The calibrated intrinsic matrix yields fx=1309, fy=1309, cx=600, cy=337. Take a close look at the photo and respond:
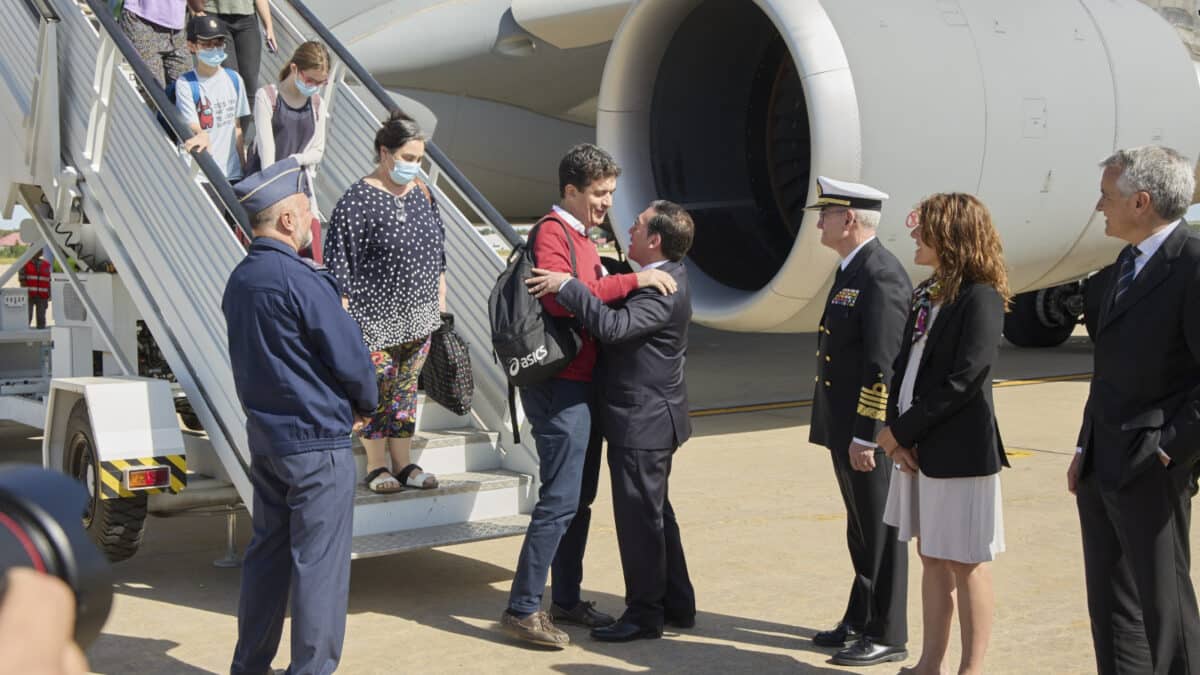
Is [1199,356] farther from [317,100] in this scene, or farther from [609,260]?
[609,260]

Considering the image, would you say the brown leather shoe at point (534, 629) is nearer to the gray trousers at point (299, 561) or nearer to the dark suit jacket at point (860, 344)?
the gray trousers at point (299, 561)

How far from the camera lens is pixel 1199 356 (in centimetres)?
288

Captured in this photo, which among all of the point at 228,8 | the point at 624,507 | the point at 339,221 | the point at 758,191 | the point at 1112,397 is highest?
the point at 228,8

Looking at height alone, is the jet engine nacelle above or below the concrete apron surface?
above

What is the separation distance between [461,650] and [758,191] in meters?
4.37

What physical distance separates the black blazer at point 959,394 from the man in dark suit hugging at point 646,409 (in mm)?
819

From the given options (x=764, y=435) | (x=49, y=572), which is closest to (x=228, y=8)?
(x=764, y=435)

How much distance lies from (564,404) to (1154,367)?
5.65 feet

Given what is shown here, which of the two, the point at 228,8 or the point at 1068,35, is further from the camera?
the point at 1068,35

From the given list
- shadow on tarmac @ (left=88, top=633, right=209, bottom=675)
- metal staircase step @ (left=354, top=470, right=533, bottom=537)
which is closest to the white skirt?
metal staircase step @ (left=354, top=470, right=533, bottom=537)

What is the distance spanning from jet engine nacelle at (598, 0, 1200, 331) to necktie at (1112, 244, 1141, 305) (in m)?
3.13

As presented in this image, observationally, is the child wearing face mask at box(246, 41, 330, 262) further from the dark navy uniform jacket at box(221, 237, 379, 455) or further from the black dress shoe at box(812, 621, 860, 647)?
the black dress shoe at box(812, 621, 860, 647)

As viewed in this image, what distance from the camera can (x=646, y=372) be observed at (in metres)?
4.03

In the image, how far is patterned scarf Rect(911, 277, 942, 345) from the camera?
3507 mm
